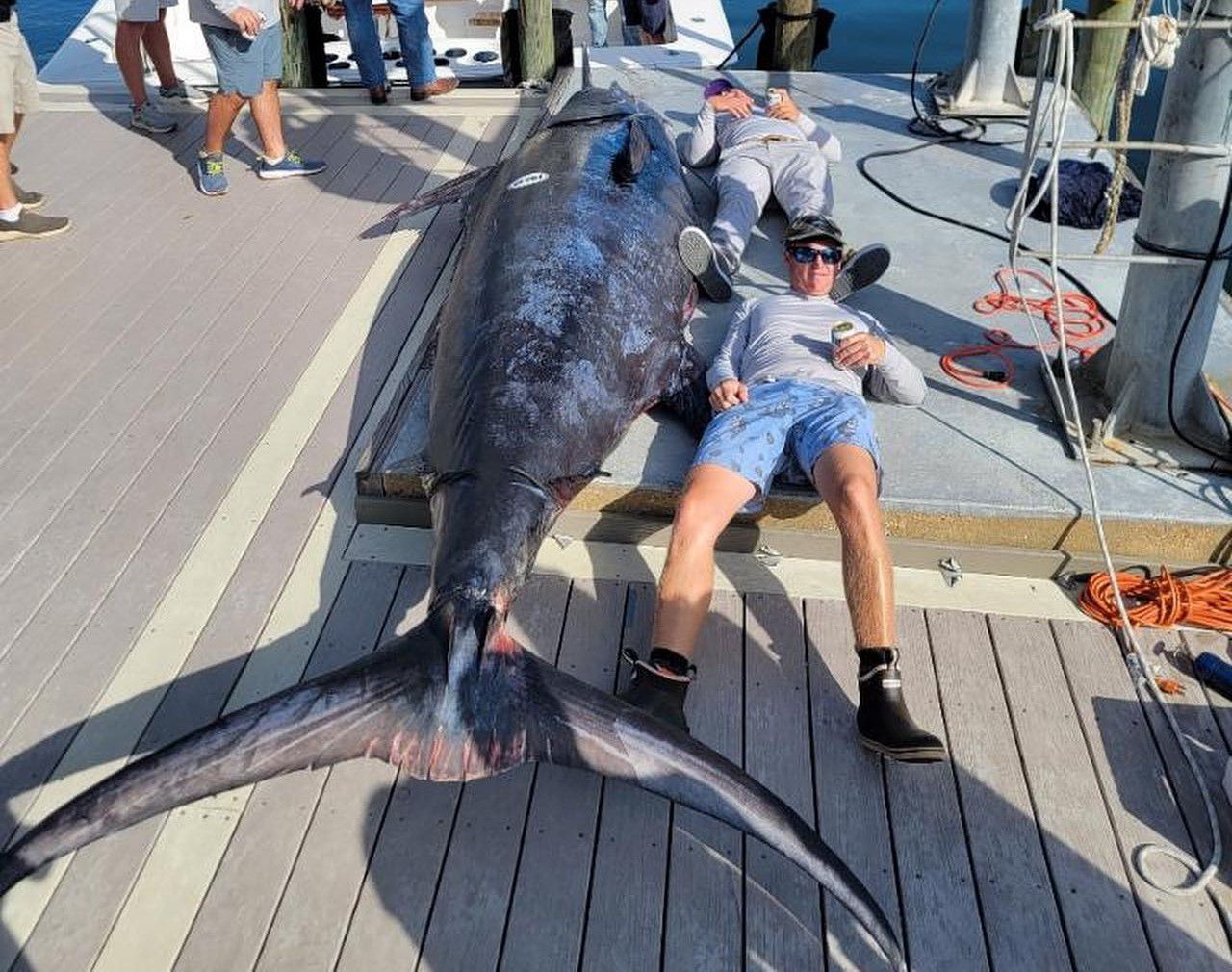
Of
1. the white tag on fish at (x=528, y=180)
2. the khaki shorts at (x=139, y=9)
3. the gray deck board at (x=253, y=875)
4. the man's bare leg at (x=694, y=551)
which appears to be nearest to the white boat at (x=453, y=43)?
the khaki shorts at (x=139, y=9)

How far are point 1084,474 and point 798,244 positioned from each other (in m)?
1.16

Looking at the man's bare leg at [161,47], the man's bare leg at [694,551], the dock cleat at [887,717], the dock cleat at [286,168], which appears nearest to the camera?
the dock cleat at [887,717]

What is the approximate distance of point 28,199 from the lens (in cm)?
A: 540

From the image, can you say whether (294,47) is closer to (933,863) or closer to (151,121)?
(151,121)

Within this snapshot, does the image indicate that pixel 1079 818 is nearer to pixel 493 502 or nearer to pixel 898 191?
pixel 493 502

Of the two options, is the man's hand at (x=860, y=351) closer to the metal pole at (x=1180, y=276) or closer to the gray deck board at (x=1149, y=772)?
the metal pole at (x=1180, y=276)

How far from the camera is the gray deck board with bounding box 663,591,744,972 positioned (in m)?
2.18

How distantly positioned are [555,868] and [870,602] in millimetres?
1041

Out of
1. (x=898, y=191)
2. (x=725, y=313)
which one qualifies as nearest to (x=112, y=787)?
(x=725, y=313)

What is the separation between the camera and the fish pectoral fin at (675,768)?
6.33 ft

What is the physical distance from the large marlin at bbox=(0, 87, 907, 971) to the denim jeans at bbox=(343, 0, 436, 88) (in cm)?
263

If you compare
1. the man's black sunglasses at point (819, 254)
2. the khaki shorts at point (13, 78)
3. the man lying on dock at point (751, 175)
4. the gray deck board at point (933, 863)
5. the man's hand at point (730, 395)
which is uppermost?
the khaki shorts at point (13, 78)

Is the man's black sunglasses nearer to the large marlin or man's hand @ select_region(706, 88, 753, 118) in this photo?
the large marlin

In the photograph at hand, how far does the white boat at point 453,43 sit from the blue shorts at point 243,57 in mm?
2260
